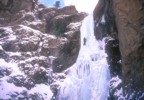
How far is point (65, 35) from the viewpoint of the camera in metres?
32.2

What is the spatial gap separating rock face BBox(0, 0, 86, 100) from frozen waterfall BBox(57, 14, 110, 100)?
1.36 metres

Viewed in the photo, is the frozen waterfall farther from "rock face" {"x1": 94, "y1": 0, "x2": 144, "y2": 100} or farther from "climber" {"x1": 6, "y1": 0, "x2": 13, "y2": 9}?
"climber" {"x1": 6, "y1": 0, "x2": 13, "y2": 9}

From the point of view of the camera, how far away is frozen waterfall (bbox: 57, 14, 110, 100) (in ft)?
77.8

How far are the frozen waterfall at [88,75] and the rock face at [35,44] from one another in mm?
1361

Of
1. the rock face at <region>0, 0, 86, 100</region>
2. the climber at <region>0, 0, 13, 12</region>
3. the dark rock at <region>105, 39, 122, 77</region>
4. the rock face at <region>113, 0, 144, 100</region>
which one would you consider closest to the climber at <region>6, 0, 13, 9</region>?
the climber at <region>0, 0, 13, 12</region>

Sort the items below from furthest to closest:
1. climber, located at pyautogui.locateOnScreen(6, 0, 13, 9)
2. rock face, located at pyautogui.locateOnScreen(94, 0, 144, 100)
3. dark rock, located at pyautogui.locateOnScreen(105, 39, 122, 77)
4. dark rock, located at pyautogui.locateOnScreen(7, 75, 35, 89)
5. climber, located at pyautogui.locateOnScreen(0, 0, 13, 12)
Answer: climber, located at pyautogui.locateOnScreen(6, 0, 13, 9), climber, located at pyautogui.locateOnScreen(0, 0, 13, 12), dark rock, located at pyautogui.locateOnScreen(7, 75, 35, 89), dark rock, located at pyautogui.locateOnScreen(105, 39, 122, 77), rock face, located at pyautogui.locateOnScreen(94, 0, 144, 100)

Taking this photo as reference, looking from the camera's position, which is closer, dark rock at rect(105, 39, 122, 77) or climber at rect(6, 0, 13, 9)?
dark rock at rect(105, 39, 122, 77)

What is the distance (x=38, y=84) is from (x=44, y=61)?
2.89m

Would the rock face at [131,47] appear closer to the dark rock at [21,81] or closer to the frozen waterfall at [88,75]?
the frozen waterfall at [88,75]

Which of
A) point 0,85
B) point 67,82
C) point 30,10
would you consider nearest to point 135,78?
point 67,82

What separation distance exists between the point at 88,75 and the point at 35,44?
8.76 metres

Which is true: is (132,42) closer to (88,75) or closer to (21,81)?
(88,75)

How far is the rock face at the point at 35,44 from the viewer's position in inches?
1122

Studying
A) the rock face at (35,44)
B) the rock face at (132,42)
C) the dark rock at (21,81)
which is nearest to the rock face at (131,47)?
the rock face at (132,42)
